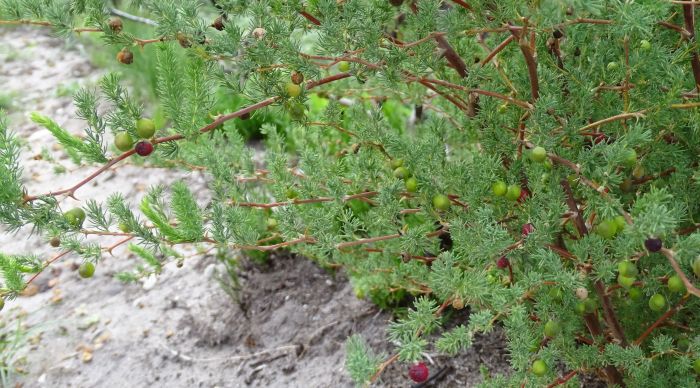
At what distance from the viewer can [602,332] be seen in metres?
1.50

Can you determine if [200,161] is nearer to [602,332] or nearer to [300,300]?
[300,300]

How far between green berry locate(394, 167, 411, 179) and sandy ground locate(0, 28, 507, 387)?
0.78 m

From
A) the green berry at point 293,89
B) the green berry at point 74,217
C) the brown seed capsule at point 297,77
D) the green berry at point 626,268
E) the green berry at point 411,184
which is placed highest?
the brown seed capsule at point 297,77

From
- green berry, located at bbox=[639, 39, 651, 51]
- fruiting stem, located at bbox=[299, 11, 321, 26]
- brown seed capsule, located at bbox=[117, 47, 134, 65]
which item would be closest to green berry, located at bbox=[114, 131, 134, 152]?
brown seed capsule, located at bbox=[117, 47, 134, 65]

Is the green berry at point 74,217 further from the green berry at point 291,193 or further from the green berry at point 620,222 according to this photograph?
the green berry at point 620,222

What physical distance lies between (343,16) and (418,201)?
49 cm

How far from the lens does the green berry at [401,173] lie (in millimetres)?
1324

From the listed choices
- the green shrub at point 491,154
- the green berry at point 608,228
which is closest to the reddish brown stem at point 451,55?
the green shrub at point 491,154

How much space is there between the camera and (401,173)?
133cm

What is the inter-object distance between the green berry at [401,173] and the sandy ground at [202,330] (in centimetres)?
78

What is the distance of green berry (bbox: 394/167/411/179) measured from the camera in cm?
132

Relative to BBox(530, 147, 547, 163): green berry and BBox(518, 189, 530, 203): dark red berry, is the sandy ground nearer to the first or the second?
BBox(518, 189, 530, 203): dark red berry

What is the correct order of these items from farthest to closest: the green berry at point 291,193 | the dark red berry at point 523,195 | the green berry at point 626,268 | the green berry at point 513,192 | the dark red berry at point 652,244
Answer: the green berry at point 291,193 → the dark red berry at point 523,195 → the green berry at point 513,192 → the green berry at point 626,268 → the dark red berry at point 652,244

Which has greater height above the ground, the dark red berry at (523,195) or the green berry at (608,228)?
the green berry at (608,228)
